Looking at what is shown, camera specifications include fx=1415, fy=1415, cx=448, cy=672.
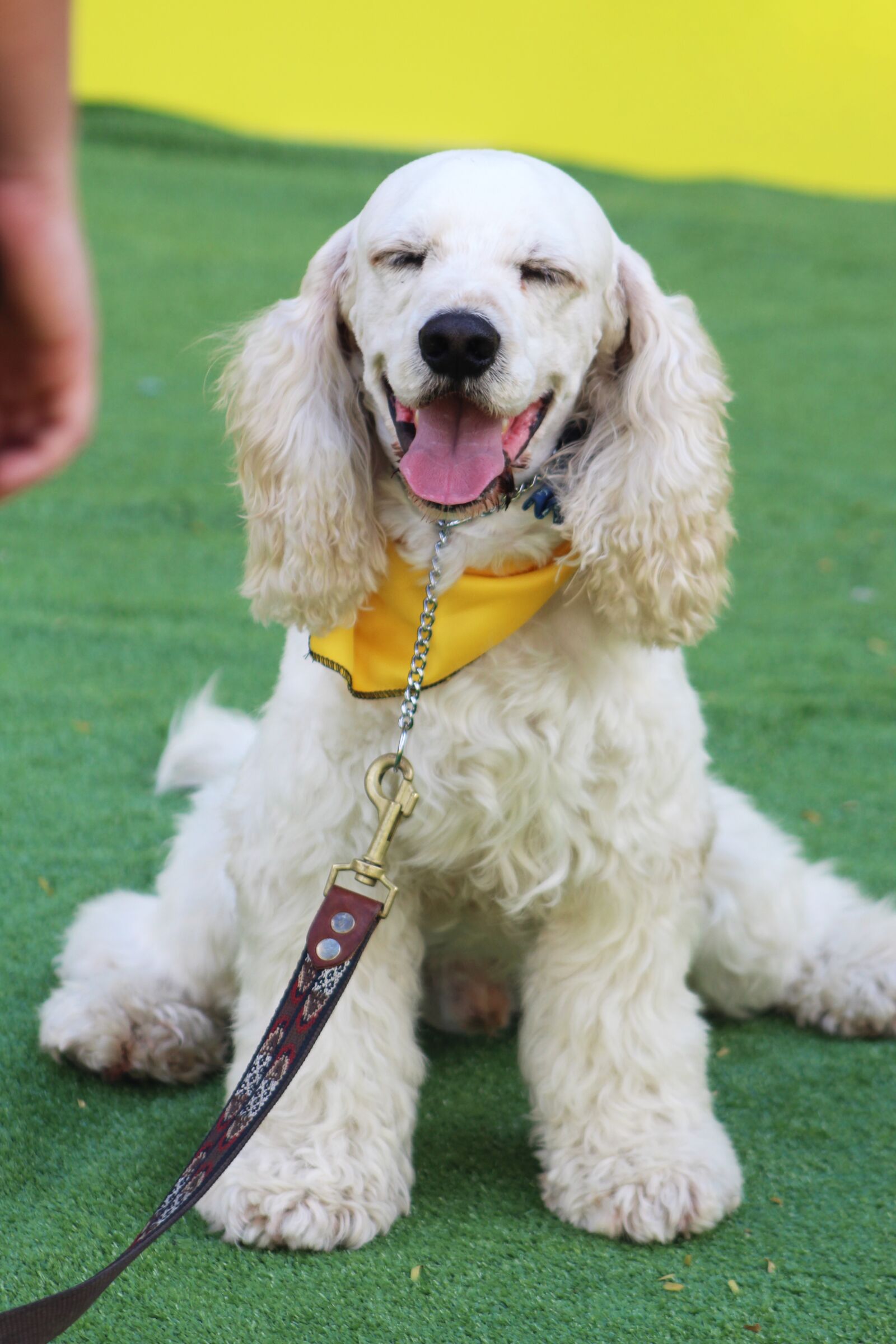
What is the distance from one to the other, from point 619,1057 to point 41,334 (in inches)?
65.1

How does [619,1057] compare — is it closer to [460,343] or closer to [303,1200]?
[303,1200]

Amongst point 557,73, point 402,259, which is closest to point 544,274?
point 402,259

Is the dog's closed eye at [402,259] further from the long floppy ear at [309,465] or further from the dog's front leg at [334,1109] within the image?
the dog's front leg at [334,1109]

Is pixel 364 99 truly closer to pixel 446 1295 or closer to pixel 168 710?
pixel 168 710

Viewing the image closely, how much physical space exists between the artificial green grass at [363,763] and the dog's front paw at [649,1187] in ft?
0.10

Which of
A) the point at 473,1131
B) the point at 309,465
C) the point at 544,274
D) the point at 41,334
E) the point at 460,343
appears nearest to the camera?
the point at 41,334

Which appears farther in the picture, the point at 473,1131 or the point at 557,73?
the point at 557,73

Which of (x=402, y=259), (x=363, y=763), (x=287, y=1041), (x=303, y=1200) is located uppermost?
(x=402, y=259)

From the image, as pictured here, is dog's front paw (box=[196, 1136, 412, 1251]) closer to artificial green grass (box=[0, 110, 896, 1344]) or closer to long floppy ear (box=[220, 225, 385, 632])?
artificial green grass (box=[0, 110, 896, 1344])

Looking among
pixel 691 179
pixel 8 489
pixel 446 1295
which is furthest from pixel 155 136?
pixel 8 489

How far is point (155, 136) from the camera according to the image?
9000 millimetres

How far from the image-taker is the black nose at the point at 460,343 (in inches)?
68.3

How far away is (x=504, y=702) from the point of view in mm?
1939

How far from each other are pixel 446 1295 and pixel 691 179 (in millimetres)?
8364
